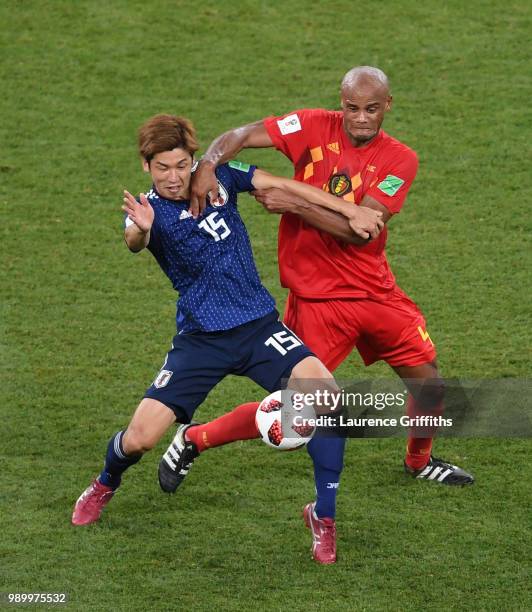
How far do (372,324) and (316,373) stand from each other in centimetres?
52

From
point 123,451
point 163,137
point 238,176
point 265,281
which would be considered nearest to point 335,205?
point 238,176

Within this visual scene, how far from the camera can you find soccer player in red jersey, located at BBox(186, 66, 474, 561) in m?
6.59

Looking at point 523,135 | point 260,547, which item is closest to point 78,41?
point 523,135

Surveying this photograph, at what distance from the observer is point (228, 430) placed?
22.8 ft

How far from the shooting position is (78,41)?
12.1 m

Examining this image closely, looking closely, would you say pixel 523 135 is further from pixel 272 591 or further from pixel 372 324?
pixel 272 591

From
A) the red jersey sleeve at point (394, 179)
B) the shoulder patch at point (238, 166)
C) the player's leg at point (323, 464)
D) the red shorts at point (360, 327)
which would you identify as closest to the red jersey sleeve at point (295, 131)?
the shoulder patch at point (238, 166)

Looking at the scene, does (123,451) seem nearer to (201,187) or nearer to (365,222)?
(201,187)

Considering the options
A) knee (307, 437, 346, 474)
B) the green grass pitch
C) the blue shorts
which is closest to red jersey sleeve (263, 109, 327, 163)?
the blue shorts

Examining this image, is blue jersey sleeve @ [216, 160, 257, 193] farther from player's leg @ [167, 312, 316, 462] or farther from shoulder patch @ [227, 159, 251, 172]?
player's leg @ [167, 312, 316, 462]

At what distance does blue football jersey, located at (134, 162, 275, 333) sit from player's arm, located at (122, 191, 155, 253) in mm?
176

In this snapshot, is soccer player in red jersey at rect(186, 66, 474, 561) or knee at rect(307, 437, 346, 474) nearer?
knee at rect(307, 437, 346, 474)

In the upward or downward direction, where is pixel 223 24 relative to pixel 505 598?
upward
